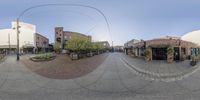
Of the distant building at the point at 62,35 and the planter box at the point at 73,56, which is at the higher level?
the distant building at the point at 62,35

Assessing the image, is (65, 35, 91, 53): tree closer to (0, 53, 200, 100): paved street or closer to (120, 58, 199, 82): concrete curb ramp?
(0, 53, 200, 100): paved street

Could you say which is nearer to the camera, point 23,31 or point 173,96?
point 23,31

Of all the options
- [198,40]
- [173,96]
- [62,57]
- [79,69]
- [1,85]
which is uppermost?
[198,40]

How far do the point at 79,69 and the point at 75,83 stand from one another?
21.2 inches

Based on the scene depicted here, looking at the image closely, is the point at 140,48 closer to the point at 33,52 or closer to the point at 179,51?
the point at 179,51

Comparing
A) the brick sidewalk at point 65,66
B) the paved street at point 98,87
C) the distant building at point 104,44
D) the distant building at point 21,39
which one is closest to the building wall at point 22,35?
the distant building at point 21,39

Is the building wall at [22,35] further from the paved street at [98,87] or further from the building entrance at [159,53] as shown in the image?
the building entrance at [159,53]

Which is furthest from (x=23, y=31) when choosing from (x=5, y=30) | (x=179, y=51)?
(x=179, y=51)

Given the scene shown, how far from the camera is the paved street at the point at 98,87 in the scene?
2893 mm

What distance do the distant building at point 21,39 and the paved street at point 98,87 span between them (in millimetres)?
732

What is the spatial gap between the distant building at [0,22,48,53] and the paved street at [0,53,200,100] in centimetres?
73

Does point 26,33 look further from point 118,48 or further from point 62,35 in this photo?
point 118,48

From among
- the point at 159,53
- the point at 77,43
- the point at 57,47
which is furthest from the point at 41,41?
the point at 159,53

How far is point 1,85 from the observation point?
10.7 feet
